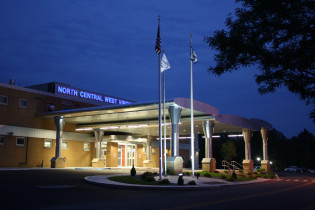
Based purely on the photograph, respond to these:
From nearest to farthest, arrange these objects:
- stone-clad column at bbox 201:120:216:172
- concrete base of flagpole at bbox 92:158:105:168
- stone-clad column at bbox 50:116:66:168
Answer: stone-clad column at bbox 201:120:216:172
stone-clad column at bbox 50:116:66:168
concrete base of flagpole at bbox 92:158:105:168

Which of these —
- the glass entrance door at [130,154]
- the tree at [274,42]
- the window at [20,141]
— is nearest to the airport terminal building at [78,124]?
the window at [20,141]

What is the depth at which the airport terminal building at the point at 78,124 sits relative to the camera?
103 feet

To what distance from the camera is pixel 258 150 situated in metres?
85.9

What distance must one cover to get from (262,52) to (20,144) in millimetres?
33873

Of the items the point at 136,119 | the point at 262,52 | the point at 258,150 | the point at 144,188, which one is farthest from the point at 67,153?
the point at 258,150

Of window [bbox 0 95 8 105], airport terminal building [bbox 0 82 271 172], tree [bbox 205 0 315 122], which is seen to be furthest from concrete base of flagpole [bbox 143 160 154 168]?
tree [bbox 205 0 315 122]

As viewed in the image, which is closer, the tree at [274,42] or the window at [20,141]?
the tree at [274,42]

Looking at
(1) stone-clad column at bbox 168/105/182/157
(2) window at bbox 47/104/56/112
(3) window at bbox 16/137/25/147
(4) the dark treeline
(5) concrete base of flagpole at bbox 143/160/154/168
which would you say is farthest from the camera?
(4) the dark treeline

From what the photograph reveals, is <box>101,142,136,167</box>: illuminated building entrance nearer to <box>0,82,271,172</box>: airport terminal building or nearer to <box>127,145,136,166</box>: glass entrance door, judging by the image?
<box>127,145,136,166</box>: glass entrance door

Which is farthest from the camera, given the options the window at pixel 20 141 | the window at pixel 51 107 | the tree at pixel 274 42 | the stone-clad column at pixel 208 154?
the window at pixel 51 107

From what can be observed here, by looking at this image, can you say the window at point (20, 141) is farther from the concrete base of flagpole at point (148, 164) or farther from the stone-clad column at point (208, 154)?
the stone-clad column at point (208, 154)

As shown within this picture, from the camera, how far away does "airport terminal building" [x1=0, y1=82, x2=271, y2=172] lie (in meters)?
31.5

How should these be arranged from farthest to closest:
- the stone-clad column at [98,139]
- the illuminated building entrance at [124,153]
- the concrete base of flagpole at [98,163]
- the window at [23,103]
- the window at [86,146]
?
the illuminated building entrance at [124,153]
the window at [86,146]
the stone-clad column at [98,139]
the concrete base of flagpole at [98,163]
the window at [23,103]

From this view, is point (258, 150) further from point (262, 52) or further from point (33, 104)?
point (262, 52)
